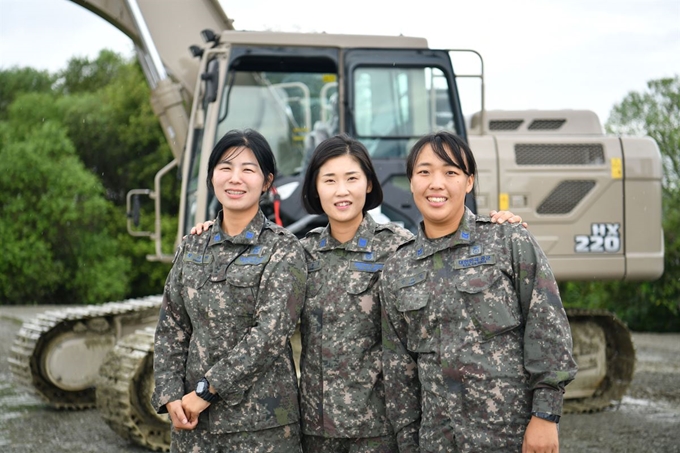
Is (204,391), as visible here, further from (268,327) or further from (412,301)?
(412,301)

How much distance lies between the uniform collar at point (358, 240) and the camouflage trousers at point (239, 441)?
64cm

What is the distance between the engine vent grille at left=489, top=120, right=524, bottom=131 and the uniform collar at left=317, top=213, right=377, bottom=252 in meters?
5.14

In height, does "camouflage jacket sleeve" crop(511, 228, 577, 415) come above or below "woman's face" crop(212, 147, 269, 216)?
below

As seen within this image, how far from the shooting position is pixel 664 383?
9.66 metres

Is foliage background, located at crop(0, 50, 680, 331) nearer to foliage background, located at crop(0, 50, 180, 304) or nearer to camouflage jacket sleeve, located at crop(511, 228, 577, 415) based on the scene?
foliage background, located at crop(0, 50, 180, 304)

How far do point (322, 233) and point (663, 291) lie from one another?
51.6 ft

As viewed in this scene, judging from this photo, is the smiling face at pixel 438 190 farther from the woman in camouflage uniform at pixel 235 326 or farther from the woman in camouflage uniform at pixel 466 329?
the woman in camouflage uniform at pixel 235 326

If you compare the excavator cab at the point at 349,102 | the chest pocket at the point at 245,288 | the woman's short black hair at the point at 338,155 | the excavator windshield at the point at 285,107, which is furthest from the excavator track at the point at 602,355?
the chest pocket at the point at 245,288

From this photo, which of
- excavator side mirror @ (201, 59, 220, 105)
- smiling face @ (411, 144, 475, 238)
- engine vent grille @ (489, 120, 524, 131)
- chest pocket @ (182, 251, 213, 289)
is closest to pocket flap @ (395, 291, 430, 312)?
smiling face @ (411, 144, 475, 238)

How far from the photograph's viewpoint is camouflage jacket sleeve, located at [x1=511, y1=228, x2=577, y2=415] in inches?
109

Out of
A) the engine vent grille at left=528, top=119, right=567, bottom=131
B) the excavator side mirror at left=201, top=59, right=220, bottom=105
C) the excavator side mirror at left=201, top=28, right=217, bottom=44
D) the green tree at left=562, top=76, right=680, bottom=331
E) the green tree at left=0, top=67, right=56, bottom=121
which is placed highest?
the green tree at left=0, top=67, right=56, bottom=121

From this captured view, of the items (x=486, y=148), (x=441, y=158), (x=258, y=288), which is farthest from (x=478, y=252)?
(x=486, y=148)

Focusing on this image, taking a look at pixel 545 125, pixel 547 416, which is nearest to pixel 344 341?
pixel 547 416

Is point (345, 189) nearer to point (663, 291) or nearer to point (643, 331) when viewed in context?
point (663, 291)
